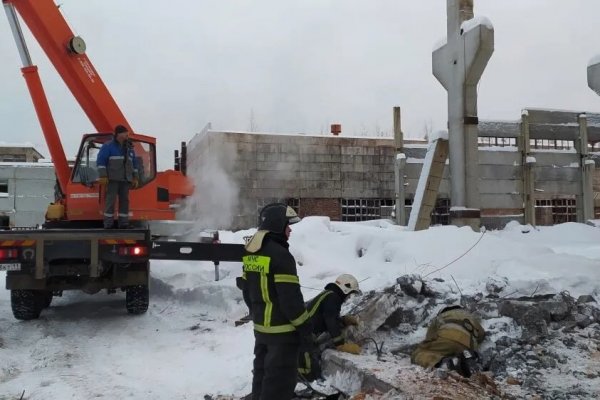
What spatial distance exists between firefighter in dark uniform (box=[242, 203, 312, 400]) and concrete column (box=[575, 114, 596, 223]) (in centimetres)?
1092

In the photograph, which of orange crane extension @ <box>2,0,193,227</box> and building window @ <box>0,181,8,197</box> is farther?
building window @ <box>0,181,8,197</box>

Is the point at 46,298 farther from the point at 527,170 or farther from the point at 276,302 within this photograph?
the point at 527,170

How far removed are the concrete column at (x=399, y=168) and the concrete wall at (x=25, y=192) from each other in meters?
17.2

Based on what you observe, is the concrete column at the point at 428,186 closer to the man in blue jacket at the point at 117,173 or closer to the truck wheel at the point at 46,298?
the man in blue jacket at the point at 117,173

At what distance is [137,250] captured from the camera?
7207 millimetres

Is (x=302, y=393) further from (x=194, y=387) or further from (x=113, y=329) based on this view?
(x=113, y=329)

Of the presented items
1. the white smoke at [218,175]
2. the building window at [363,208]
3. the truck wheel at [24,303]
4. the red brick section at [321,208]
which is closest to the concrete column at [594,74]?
the truck wheel at [24,303]

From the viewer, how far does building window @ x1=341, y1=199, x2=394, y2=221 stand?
19641mm

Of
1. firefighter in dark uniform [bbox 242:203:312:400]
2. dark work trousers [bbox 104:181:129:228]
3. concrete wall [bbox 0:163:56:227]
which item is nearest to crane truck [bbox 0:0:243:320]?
dark work trousers [bbox 104:181:129:228]

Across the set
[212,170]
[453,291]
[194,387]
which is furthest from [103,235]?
[212,170]

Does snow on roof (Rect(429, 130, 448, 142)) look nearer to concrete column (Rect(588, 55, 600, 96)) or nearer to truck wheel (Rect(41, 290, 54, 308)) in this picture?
concrete column (Rect(588, 55, 600, 96))

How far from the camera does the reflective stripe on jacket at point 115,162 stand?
24.6 feet

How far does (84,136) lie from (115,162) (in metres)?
1.30

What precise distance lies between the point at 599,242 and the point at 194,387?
340 inches
